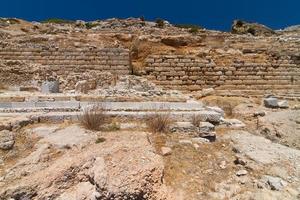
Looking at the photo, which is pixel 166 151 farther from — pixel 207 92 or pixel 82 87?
pixel 207 92

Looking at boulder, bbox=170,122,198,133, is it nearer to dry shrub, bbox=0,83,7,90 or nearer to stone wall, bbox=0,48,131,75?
stone wall, bbox=0,48,131,75

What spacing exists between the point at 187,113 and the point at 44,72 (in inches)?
319

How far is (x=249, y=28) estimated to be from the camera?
101ft

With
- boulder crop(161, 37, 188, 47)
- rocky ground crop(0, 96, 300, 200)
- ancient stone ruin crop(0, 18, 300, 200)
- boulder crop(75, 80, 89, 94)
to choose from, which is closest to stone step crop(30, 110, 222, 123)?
ancient stone ruin crop(0, 18, 300, 200)

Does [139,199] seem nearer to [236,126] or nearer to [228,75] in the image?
[236,126]

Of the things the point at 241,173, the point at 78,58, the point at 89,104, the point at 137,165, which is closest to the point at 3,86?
the point at 78,58

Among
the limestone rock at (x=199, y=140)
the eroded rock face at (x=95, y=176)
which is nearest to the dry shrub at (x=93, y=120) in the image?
the eroded rock face at (x=95, y=176)

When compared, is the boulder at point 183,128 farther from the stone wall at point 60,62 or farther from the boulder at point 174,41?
the boulder at point 174,41

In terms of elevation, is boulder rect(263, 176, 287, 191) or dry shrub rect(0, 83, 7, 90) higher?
dry shrub rect(0, 83, 7, 90)

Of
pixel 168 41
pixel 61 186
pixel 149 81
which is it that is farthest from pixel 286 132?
A: pixel 168 41

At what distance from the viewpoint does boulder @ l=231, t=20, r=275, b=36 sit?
98.1 ft

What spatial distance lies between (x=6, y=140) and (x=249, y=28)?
28.8 m

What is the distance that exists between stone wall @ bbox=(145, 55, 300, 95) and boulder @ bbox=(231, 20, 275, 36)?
1550cm

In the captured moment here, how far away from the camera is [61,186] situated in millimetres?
4191
